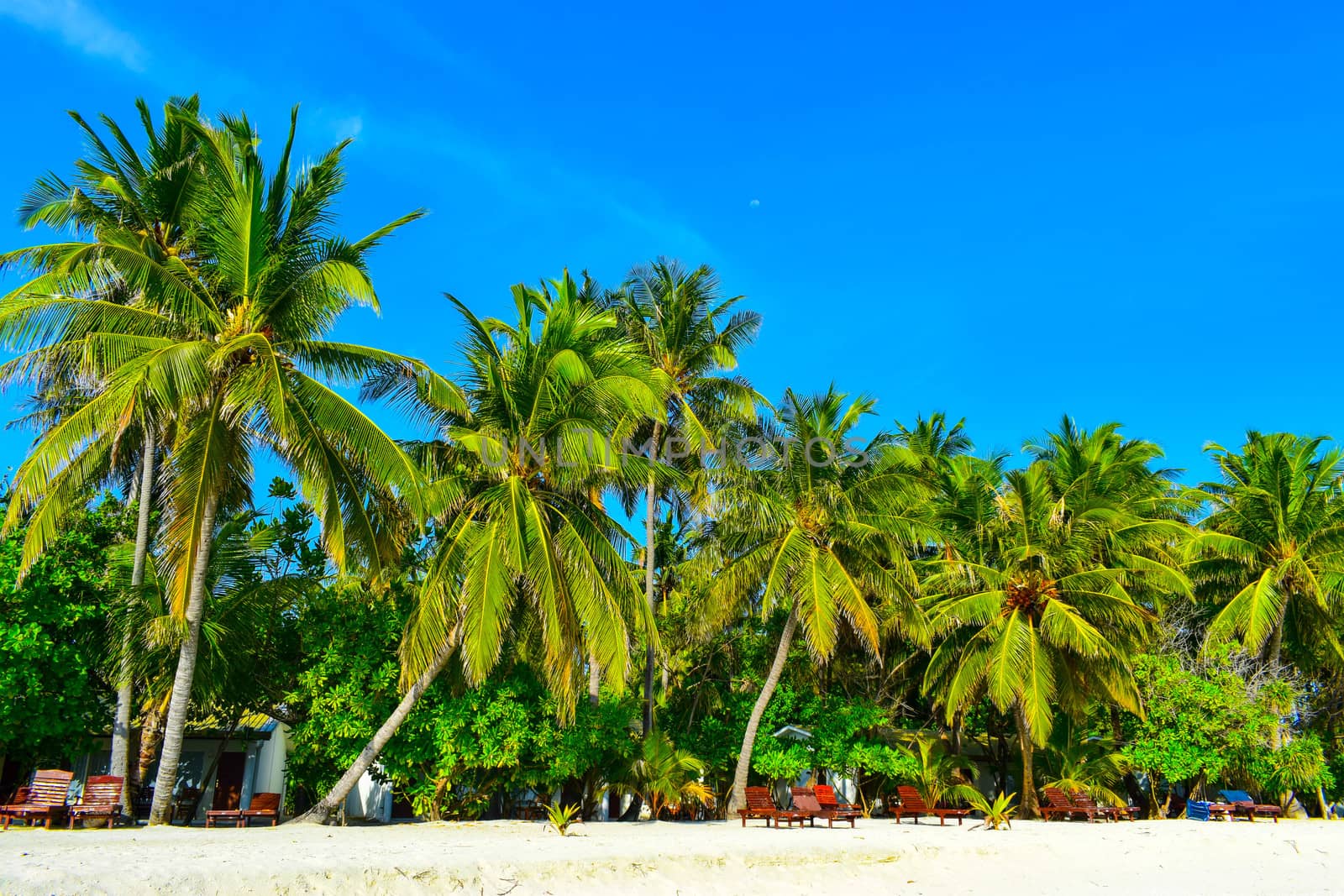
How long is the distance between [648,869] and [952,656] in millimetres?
13610

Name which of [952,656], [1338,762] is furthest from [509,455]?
[1338,762]

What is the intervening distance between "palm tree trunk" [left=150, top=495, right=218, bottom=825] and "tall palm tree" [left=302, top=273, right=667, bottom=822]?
234 cm

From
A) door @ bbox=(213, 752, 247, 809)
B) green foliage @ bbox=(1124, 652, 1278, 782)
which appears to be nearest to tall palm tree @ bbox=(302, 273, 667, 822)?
door @ bbox=(213, 752, 247, 809)

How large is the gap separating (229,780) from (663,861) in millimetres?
14828

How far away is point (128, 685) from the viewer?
52.7 ft

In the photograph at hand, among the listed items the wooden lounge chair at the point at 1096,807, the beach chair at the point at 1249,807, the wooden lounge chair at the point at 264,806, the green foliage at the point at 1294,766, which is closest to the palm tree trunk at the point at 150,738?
the wooden lounge chair at the point at 264,806

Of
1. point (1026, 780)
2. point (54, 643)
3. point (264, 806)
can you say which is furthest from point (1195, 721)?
point (54, 643)

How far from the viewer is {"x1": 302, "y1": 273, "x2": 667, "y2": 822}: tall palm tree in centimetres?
1529

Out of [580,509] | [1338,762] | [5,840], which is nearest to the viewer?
[5,840]

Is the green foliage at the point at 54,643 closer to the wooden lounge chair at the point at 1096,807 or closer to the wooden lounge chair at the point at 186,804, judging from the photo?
the wooden lounge chair at the point at 186,804

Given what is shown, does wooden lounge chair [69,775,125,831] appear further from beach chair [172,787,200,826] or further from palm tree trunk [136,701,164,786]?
palm tree trunk [136,701,164,786]

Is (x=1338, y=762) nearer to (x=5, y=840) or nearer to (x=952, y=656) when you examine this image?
(x=952, y=656)

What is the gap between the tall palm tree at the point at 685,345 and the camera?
23.6m

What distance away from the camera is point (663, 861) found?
11867mm
